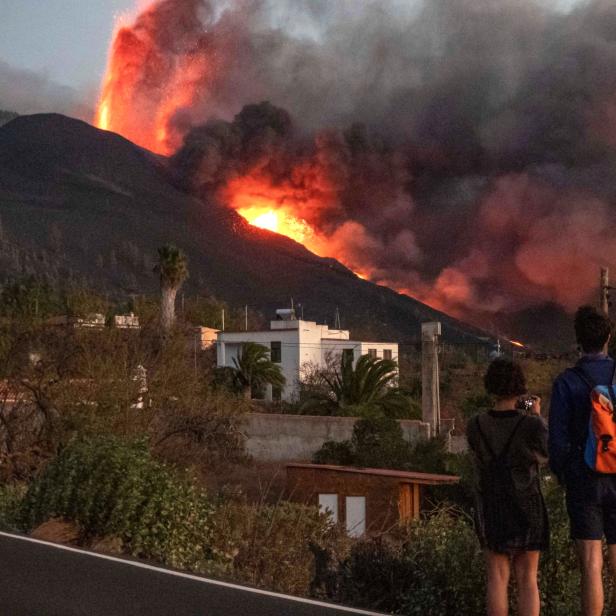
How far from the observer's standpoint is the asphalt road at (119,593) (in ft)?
24.1

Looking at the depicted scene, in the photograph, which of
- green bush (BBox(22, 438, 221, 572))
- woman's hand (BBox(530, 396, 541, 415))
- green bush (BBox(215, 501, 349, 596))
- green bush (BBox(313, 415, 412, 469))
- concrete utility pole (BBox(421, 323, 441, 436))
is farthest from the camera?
concrete utility pole (BBox(421, 323, 441, 436))

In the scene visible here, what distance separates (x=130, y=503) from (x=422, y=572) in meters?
4.05

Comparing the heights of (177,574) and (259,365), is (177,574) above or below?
below

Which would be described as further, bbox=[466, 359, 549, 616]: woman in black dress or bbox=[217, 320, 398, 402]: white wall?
bbox=[217, 320, 398, 402]: white wall

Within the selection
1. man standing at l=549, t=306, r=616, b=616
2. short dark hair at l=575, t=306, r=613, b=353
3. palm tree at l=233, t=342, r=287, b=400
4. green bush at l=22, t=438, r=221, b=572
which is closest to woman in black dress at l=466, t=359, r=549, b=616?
man standing at l=549, t=306, r=616, b=616

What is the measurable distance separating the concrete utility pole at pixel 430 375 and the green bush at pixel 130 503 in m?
31.7

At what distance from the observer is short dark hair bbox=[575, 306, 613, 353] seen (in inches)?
253

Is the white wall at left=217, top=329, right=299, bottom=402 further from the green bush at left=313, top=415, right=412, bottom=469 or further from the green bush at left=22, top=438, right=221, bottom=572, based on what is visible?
the green bush at left=22, top=438, right=221, bottom=572

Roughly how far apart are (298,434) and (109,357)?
19.0 m

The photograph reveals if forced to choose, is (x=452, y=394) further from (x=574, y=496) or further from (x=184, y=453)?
(x=574, y=496)

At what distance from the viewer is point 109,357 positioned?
27984 mm

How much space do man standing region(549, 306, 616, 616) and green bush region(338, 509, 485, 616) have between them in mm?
2121

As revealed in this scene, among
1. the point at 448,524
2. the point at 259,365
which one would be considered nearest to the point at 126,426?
the point at 448,524

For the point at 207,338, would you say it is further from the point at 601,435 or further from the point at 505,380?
the point at 601,435
